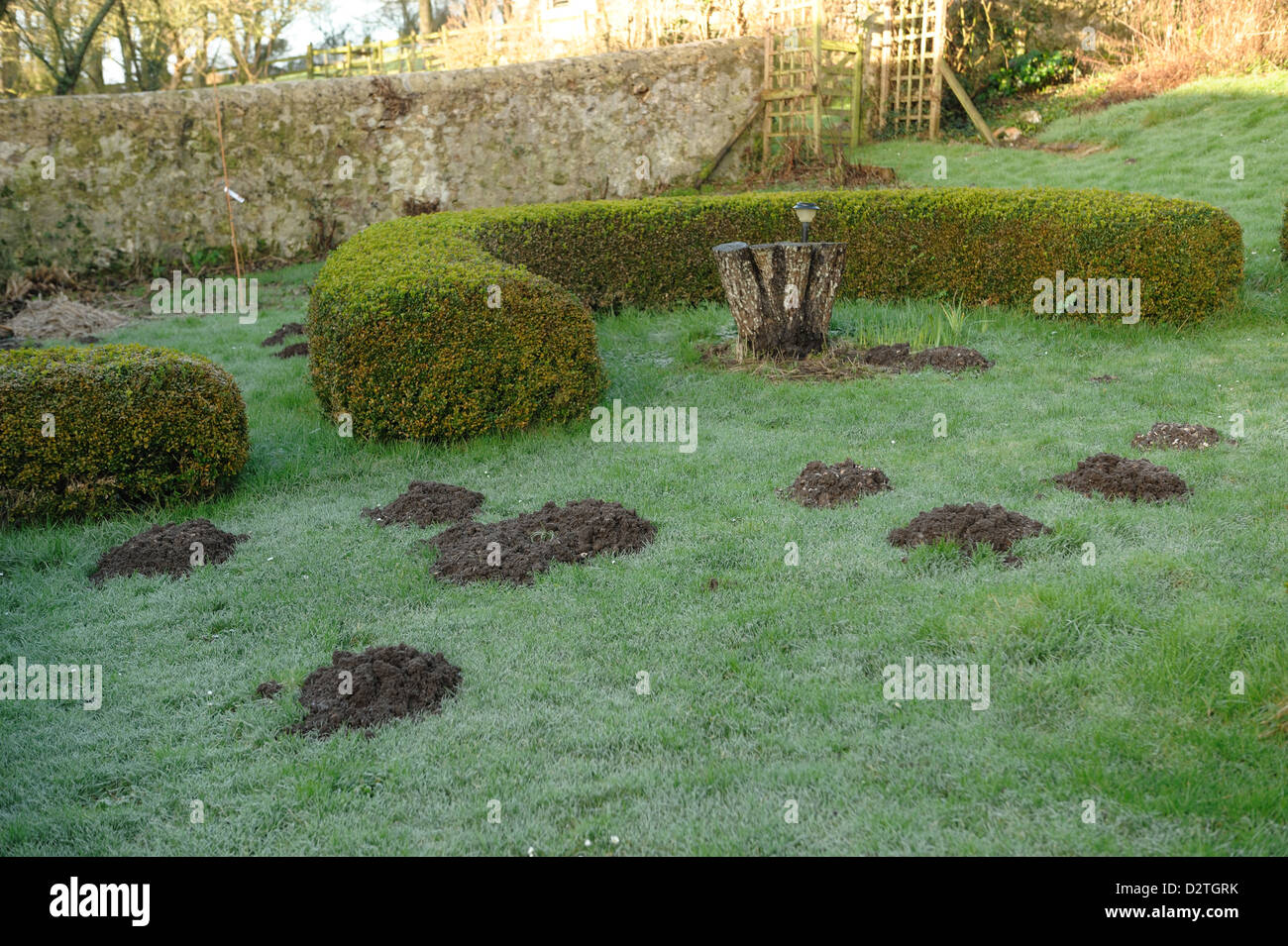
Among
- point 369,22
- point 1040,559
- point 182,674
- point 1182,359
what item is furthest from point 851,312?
point 369,22

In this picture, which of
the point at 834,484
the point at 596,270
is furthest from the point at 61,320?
the point at 834,484

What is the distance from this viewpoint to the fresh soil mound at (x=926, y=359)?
352 inches

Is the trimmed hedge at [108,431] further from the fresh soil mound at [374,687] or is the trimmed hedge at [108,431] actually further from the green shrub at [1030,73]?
the green shrub at [1030,73]

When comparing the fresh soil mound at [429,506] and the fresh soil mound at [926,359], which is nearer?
the fresh soil mound at [429,506]

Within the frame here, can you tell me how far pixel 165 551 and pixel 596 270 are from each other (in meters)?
6.99

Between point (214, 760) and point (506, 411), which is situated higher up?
point (506, 411)

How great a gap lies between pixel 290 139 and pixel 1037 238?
11640 mm

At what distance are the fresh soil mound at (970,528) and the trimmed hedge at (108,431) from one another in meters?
4.75

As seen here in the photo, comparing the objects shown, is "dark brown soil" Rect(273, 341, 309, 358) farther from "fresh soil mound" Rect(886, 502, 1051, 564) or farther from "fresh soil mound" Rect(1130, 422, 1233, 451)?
"fresh soil mound" Rect(1130, 422, 1233, 451)

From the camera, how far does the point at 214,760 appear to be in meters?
3.91

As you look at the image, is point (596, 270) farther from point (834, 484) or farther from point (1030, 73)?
point (1030, 73)

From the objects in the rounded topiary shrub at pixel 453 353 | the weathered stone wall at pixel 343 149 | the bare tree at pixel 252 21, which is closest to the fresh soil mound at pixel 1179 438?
the rounded topiary shrub at pixel 453 353

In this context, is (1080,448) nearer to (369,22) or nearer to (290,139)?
(290,139)

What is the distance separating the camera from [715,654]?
14.6ft
